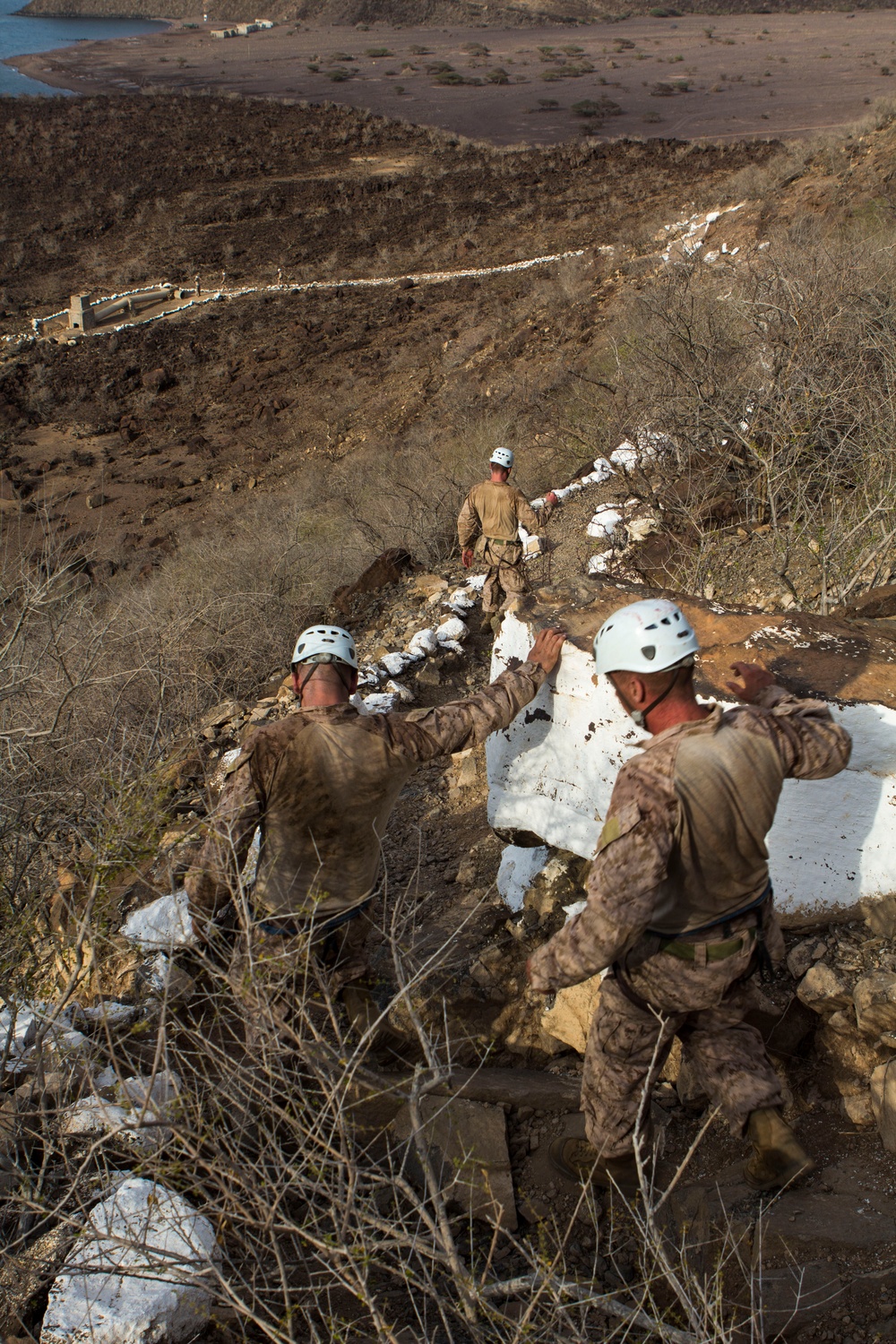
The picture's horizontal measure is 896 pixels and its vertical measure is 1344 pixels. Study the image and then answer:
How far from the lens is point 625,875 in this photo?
2.29 m

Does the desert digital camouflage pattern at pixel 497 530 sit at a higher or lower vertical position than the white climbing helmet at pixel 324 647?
lower

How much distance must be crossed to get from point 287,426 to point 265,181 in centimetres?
1928

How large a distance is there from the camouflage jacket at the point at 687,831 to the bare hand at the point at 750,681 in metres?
0.32

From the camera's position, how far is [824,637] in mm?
3301

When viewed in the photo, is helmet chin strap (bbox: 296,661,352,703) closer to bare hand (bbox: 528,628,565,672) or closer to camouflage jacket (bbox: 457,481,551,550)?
bare hand (bbox: 528,628,565,672)

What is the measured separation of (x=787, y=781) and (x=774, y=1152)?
110 cm

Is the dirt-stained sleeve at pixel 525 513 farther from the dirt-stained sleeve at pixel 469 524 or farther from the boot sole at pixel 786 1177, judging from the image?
the boot sole at pixel 786 1177

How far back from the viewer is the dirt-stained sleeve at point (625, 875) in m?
2.28

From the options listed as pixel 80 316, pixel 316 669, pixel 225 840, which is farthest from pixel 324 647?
pixel 80 316

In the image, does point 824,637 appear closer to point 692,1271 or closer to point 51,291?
point 692,1271

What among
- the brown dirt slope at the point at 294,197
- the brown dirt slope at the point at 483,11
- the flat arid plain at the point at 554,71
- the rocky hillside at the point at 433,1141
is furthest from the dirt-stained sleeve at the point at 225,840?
the brown dirt slope at the point at 483,11

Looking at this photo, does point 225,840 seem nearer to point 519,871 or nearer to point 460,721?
point 460,721

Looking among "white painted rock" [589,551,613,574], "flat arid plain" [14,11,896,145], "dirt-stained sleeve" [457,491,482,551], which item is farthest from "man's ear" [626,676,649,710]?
"flat arid plain" [14,11,896,145]

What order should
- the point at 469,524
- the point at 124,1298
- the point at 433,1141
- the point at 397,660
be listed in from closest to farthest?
the point at 124,1298 → the point at 433,1141 → the point at 397,660 → the point at 469,524
